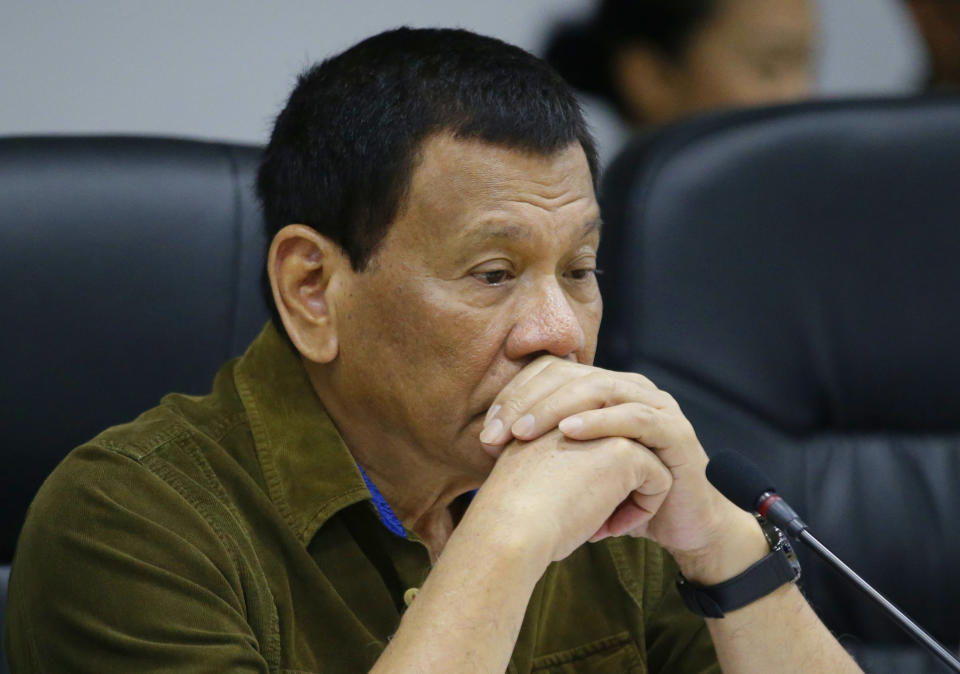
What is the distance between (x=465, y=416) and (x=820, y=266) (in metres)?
0.75

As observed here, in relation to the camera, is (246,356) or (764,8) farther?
(764,8)

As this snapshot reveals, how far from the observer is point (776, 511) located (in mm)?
1430

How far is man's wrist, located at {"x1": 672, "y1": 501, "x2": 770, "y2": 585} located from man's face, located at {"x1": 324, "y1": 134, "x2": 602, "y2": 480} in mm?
256

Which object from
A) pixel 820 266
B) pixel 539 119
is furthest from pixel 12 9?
pixel 820 266

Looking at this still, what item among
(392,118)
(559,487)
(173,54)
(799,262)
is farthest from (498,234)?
(173,54)

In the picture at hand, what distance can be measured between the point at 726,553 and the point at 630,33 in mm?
1814

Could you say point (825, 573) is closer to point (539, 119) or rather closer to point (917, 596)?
point (917, 596)

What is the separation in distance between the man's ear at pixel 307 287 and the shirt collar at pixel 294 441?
0.14 ft

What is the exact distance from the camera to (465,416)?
161 cm

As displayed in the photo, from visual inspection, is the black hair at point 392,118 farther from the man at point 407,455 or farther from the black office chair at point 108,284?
the black office chair at point 108,284

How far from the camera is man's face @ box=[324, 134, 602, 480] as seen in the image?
5.17ft

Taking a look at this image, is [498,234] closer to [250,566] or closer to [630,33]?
[250,566]

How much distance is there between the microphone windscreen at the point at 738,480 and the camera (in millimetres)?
1459

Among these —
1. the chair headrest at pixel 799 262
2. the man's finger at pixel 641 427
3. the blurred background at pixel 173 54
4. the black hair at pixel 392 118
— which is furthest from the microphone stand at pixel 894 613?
the blurred background at pixel 173 54
